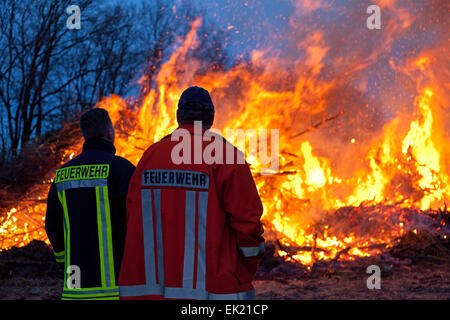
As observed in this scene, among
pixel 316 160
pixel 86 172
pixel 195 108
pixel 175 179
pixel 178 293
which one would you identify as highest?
pixel 316 160

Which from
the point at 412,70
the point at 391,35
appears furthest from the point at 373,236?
the point at 391,35

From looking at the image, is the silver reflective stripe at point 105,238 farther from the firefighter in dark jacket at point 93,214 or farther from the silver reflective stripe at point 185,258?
the silver reflective stripe at point 185,258

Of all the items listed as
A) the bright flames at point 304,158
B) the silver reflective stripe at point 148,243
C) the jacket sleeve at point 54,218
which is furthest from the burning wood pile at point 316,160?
the silver reflective stripe at point 148,243

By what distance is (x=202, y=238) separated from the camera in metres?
2.61

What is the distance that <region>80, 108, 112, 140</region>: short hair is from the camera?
3309mm

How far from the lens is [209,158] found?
8.67 feet

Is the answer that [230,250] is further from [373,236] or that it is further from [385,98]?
[385,98]

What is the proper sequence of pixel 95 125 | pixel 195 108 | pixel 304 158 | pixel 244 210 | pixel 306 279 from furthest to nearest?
pixel 304 158
pixel 306 279
pixel 95 125
pixel 195 108
pixel 244 210

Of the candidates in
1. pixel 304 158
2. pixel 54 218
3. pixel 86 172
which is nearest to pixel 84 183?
pixel 86 172

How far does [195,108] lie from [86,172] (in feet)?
3.15

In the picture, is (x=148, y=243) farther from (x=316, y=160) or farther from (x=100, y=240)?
(x=316, y=160)

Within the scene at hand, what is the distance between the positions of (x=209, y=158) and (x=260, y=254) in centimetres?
62

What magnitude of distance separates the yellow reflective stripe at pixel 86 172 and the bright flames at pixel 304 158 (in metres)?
5.05

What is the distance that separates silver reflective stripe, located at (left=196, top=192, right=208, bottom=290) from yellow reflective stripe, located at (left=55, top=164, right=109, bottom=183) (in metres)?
0.88
